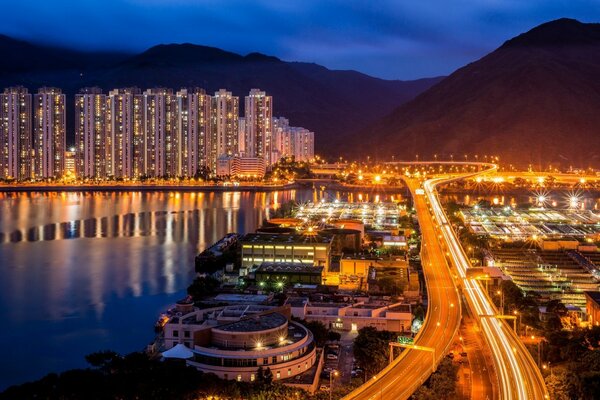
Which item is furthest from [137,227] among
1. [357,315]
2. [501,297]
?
[501,297]

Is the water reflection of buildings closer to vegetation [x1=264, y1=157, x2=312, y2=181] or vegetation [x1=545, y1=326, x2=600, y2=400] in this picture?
vegetation [x1=545, y1=326, x2=600, y2=400]

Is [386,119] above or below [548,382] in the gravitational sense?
above

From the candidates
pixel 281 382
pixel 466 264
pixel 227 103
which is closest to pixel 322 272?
pixel 466 264

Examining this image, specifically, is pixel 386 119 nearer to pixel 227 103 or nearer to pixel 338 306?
pixel 227 103

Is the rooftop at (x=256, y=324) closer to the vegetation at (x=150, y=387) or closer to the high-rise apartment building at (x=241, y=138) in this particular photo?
the vegetation at (x=150, y=387)

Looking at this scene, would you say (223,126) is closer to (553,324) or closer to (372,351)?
(553,324)

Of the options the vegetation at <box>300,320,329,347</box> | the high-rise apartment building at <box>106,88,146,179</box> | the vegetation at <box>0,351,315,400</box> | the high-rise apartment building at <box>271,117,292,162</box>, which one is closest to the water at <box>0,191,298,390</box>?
the vegetation at <box>0,351,315,400</box>

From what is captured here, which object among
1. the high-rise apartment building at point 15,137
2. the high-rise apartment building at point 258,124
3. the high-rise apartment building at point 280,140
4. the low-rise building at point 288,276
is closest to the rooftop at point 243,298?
the low-rise building at point 288,276
